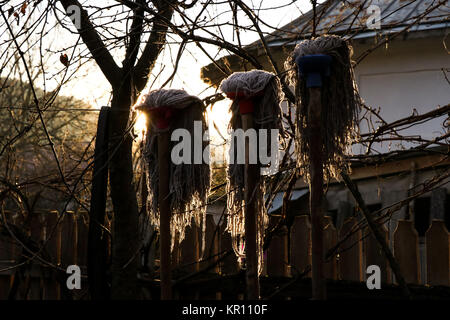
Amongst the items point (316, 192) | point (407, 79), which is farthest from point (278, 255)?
point (407, 79)

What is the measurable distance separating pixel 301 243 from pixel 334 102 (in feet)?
5.47

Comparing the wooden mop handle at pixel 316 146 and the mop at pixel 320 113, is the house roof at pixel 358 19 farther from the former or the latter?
the wooden mop handle at pixel 316 146

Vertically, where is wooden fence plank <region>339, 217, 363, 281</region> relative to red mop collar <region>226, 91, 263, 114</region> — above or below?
below

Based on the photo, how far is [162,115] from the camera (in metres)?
2.64

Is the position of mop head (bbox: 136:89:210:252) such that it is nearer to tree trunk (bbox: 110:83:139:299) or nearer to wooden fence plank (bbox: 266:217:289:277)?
tree trunk (bbox: 110:83:139:299)

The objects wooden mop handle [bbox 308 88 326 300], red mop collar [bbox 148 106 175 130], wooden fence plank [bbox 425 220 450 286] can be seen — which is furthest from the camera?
wooden fence plank [bbox 425 220 450 286]

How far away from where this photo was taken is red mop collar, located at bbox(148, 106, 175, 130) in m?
2.62

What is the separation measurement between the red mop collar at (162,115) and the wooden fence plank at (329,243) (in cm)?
162

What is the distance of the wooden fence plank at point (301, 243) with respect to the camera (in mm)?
3875

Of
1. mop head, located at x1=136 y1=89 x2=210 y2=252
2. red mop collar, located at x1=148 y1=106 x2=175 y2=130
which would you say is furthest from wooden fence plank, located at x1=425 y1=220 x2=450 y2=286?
red mop collar, located at x1=148 y1=106 x2=175 y2=130

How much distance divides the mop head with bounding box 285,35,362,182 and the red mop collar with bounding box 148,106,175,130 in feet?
1.72

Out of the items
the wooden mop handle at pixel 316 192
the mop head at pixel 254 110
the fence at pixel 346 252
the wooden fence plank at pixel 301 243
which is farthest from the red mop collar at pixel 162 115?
the wooden fence plank at pixel 301 243

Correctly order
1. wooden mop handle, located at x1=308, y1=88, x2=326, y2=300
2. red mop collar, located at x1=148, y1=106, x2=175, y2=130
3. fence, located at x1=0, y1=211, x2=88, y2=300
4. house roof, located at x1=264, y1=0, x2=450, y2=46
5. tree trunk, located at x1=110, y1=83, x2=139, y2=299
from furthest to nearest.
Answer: fence, located at x1=0, y1=211, x2=88, y2=300
tree trunk, located at x1=110, y1=83, x2=139, y2=299
house roof, located at x1=264, y1=0, x2=450, y2=46
red mop collar, located at x1=148, y1=106, x2=175, y2=130
wooden mop handle, located at x1=308, y1=88, x2=326, y2=300

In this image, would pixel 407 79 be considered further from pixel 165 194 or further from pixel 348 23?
pixel 165 194
